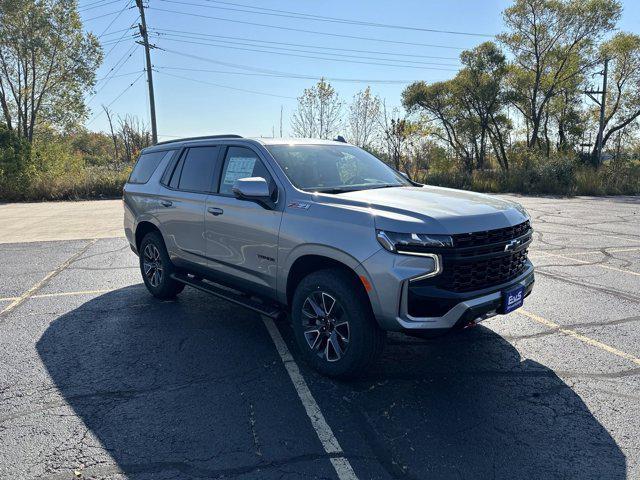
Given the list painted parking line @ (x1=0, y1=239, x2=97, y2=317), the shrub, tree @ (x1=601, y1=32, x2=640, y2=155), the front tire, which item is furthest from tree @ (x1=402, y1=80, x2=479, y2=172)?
the front tire

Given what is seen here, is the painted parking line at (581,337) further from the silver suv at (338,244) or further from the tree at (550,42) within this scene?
the tree at (550,42)

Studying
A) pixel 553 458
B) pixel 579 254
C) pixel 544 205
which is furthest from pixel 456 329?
pixel 544 205

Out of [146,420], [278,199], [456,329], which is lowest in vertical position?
[146,420]

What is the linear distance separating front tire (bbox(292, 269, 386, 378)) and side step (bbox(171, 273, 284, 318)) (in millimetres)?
277

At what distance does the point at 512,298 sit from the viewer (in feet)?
11.2

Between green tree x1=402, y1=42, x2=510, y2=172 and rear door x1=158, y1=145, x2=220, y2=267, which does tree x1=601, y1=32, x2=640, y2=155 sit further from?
rear door x1=158, y1=145, x2=220, y2=267

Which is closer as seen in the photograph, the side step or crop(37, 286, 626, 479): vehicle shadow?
crop(37, 286, 626, 479): vehicle shadow

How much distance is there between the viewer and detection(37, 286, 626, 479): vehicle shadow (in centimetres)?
260

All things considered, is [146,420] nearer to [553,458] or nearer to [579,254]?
[553,458]

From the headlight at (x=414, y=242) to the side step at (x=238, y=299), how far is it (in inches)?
51.5

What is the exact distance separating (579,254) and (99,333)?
312 inches

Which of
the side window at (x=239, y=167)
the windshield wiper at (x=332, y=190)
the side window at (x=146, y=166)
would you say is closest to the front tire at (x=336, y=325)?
the windshield wiper at (x=332, y=190)

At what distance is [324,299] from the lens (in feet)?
11.5

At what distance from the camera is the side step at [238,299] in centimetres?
393
